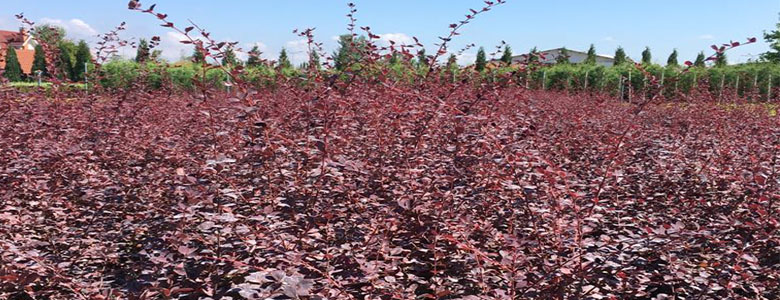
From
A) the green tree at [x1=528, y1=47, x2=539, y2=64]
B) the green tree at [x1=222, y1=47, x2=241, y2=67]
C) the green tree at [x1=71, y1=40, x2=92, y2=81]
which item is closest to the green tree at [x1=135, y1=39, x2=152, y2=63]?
the green tree at [x1=222, y1=47, x2=241, y2=67]

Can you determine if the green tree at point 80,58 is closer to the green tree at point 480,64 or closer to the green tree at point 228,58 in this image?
the green tree at point 480,64

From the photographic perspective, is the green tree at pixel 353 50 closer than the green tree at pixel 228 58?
No

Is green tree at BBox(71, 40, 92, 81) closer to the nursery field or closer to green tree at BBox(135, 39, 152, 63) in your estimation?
green tree at BBox(135, 39, 152, 63)

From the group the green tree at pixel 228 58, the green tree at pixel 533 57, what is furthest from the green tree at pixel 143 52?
the green tree at pixel 533 57

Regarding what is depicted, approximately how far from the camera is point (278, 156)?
307cm

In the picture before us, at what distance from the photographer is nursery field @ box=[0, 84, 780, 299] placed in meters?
2.04

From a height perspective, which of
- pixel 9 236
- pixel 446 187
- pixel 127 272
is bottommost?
pixel 127 272

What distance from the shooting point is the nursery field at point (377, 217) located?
6.70ft

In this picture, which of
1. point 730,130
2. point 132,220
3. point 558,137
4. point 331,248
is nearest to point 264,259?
point 331,248

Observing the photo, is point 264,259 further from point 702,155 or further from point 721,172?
point 702,155

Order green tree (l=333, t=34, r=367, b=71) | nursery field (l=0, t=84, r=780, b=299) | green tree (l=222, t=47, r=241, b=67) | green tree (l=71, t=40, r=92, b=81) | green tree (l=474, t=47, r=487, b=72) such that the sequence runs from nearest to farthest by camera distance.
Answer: nursery field (l=0, t=84, r=780, b=299)
green tree (l=222, t=47, r=241, b=67)
green tree (l=333, t=34, r=367, b=71)
green tree (l=474, t=47, r=487, b=72)
green tree (l=71, t=40, r=92, b=81)

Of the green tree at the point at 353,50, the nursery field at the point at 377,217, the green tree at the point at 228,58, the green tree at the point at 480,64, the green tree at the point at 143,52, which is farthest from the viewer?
the green tree at the point at 480,64

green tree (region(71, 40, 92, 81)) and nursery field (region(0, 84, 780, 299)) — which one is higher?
green tree (region(71, 40, 92, 81))

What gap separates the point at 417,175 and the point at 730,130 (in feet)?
13.7
